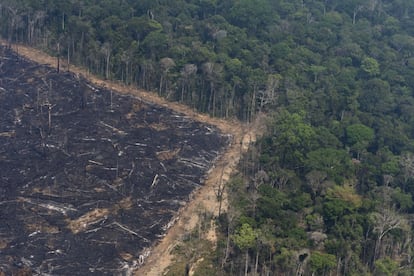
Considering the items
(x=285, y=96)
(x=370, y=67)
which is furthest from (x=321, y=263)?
(x=370, y=67)

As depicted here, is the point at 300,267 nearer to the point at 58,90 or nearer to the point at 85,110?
the point at 85,110

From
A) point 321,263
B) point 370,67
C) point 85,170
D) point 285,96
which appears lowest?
point 321,263

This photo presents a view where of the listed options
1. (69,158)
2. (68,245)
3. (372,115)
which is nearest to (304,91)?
(372,115)

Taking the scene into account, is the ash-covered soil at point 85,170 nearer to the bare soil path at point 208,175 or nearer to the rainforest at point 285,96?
the bare soil path at point 208,175

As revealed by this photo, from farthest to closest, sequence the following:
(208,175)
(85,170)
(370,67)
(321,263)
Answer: (370,67), (208,175), (85,170), (321,263)

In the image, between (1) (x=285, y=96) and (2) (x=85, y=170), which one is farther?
(1) (x=285, y=96)

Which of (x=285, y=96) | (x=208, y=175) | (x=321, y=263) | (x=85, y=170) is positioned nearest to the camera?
(x=321, y=263)

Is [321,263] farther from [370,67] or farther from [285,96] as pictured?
[370,67]
